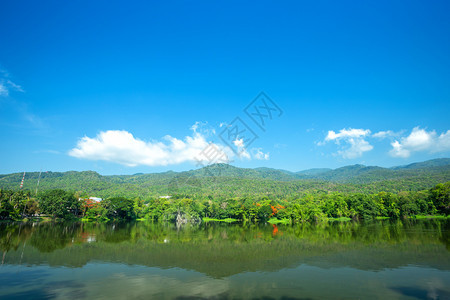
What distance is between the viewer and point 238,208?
6688 centimetres

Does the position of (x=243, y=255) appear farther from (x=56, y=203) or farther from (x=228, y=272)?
(x=56, y=203)

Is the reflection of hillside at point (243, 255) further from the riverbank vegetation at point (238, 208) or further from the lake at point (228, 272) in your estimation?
the riverbank vegetation at point (238, 208)

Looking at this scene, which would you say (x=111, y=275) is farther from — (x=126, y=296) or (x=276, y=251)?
(x=276, y=251)

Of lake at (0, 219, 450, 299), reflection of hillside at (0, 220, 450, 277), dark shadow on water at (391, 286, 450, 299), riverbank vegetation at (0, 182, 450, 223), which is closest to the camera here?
dark shadow on water at (391, 286, 450, 299)

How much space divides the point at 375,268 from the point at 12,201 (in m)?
61.5

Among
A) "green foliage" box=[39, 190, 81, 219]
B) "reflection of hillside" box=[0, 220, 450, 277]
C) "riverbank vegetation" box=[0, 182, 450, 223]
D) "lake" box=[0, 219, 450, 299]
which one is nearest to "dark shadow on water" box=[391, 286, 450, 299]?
"lake" box=[0, 219, 450, 299]

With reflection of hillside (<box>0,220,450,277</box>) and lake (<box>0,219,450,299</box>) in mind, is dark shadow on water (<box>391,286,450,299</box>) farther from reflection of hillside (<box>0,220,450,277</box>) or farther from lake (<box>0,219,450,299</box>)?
reflection of hillside (<box>0,220,450,277</box>)

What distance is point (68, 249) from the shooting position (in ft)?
66.5

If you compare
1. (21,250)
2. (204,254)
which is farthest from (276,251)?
(21,250)

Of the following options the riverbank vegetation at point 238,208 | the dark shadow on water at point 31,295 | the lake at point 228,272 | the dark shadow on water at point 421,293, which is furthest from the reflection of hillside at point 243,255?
the riverbank vegetation at point 238,208

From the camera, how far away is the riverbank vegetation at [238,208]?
52344mm

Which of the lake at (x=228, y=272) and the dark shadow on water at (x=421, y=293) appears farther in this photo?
the lake at (x=228, y=272)

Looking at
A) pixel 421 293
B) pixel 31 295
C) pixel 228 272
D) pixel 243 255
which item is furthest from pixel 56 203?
pixel 421 293

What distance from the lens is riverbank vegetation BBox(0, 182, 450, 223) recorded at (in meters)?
52.3
